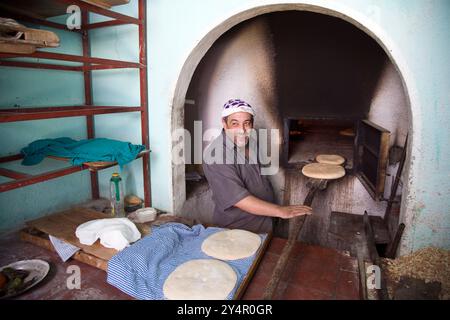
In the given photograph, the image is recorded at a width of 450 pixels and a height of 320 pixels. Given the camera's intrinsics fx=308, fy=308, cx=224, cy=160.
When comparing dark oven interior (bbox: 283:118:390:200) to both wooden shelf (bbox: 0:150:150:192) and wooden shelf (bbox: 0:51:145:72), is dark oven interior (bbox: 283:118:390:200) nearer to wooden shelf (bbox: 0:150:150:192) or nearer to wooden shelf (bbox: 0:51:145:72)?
wooden shelf (bbox: 0:51:145:72)

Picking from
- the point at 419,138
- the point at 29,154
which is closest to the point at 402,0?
the point at 419,138

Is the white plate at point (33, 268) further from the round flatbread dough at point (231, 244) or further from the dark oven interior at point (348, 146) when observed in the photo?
the dark oven interior at point (348, 146)

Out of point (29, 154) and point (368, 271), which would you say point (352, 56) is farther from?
point (29, 154)

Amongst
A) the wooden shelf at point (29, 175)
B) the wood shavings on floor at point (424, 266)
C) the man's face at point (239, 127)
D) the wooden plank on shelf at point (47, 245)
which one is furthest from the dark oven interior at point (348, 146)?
the wooden plank on shelf at point (47, 245)

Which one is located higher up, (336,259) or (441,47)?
(441,47)

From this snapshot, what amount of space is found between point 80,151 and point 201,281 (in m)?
1.42

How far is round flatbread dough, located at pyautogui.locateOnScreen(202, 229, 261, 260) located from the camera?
166 centimetres

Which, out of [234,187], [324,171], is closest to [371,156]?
[324,171]

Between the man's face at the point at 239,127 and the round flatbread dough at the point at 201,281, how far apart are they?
3.03 ft

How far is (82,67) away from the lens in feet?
9.21

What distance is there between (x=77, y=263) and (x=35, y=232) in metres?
0.53

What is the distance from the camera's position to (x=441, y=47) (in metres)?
1.86

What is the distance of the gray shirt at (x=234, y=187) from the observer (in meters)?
2.03

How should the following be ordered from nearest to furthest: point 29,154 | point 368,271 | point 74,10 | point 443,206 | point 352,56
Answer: point 368,271, point 443,206, point 29,154, point 74,10, point 352,56
